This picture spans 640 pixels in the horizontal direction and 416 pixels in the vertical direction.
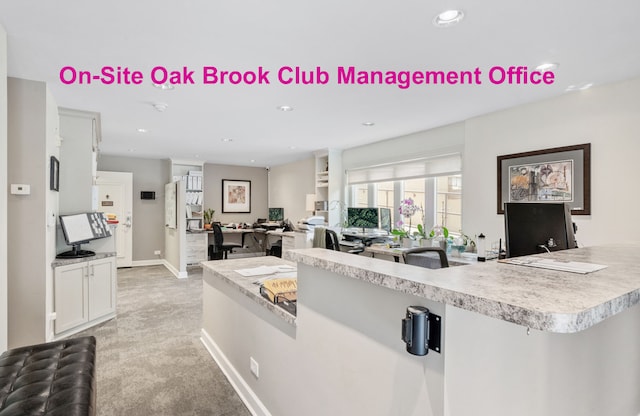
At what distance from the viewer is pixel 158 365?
2705mm

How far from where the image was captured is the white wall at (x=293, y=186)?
23.9 ft

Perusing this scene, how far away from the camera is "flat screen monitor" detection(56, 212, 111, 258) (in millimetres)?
3443

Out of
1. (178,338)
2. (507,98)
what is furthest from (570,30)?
(178,338)

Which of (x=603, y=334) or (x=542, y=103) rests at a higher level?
(x=542, y=103)

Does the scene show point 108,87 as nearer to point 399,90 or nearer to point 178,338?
point 178,338

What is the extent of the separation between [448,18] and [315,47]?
838 mm

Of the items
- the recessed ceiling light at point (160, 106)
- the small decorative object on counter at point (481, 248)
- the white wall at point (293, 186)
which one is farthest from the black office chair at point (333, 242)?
the recessed ceiling light at point (160, 106)

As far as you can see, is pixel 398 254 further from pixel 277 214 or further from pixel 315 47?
pixel 277 214

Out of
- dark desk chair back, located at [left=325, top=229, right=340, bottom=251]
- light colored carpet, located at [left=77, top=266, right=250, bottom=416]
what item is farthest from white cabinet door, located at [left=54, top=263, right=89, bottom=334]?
dark desk chair back, located at [left=325, top=229, right=340, bottom=251]

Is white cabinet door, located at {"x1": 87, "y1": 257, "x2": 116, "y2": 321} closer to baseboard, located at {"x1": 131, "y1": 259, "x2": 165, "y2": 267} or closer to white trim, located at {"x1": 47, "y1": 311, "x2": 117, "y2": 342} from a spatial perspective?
white trim, located at {"x1": 47, "y1": 311, "x2": 117, "y2": 342}

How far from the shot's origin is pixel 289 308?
1721 mm

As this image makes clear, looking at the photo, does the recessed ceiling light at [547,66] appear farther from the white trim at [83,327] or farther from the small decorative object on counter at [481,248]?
the white trim at [83,327]

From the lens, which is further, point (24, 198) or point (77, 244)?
point (77, 244)

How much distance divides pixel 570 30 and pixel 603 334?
1887 mm
